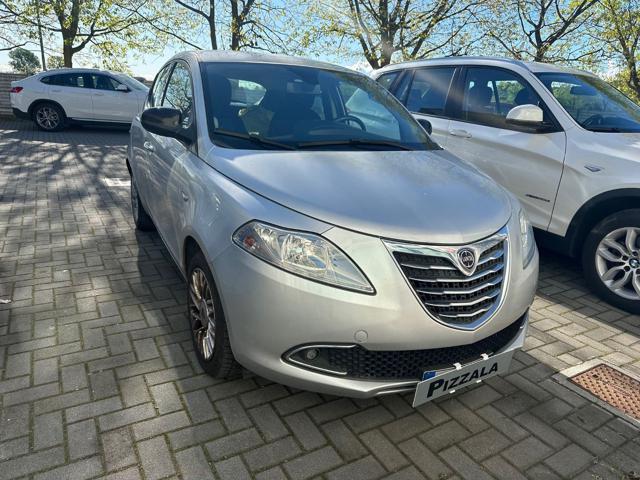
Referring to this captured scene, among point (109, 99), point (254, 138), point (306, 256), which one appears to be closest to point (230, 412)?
point (306, 256)

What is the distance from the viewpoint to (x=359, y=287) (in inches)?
78.0

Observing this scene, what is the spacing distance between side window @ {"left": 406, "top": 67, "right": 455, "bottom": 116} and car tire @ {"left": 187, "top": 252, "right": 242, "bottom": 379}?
352 cm

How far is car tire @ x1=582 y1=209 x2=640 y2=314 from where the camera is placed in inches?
146

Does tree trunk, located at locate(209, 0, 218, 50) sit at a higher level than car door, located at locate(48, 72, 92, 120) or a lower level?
higher

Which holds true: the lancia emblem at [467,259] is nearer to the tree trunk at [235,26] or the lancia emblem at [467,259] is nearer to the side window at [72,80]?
the side window at [72,80]

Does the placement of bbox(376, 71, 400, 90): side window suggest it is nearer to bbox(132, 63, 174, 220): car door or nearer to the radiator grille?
bbox(132, 63, 174, 220): car door

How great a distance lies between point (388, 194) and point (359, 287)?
54 cm

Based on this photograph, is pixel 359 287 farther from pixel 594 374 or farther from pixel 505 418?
pixel 594 374

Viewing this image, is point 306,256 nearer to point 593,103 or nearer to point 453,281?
point 453,281

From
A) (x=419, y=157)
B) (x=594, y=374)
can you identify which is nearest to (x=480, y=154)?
(x=419, y=157)

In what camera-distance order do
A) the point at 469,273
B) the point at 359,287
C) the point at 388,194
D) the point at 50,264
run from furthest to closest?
1. the point at 50,264
2. the point at 388,194
3. the point at 469,273
4. the point at 359,287

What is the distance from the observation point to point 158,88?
4.38 meters

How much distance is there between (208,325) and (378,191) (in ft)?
3.81

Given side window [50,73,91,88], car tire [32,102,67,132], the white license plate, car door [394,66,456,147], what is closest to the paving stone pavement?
the white license plate
